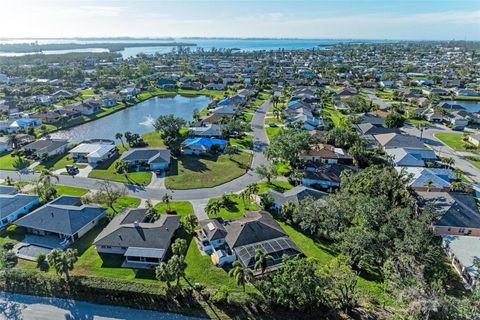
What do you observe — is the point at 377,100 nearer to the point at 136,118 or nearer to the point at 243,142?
the point at 243,142

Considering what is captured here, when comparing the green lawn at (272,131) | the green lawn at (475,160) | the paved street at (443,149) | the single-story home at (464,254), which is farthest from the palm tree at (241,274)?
the green lawn at (475,160)

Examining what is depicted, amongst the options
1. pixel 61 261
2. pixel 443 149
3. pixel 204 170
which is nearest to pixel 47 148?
pixel 204 170

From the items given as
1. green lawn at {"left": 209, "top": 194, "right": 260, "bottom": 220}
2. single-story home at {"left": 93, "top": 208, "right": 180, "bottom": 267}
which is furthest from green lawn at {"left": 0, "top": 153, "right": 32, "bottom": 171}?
green lawn at {"left": 209, "top": 194, "right": 260, "bottom": 220}

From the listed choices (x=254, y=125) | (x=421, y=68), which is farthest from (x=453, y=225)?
(x=421, y=68)

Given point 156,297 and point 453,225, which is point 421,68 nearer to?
point 453,225

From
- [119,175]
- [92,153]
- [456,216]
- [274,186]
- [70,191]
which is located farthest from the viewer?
[92,153]

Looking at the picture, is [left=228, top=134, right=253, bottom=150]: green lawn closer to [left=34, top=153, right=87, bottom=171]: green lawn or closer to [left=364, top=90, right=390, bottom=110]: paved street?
[left=34, top=153, right=87, bottom=171]: green lawn
